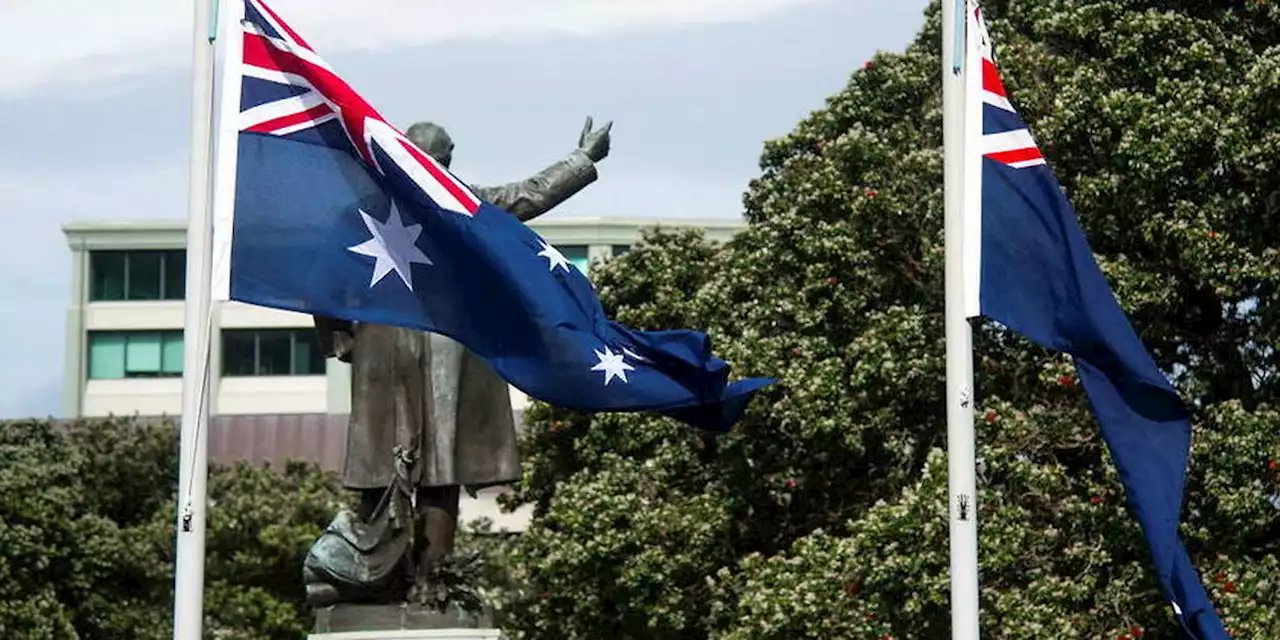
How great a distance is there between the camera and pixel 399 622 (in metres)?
14.0

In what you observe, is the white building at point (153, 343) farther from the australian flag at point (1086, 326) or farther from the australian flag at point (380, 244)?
the australian flag at point (380, 244)

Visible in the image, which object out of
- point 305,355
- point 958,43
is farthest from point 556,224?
point 958,43

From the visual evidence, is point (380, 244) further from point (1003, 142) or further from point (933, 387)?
point (933, 387)

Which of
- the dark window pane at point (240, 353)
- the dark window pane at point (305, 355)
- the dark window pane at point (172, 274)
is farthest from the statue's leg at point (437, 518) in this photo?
the dark window pane at point (172, 274)

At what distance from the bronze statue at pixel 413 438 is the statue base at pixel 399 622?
0.27 ft

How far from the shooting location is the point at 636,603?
27812 millimetres

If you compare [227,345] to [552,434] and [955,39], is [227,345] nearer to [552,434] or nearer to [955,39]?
[552,434]

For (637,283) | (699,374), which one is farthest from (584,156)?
(637,283)

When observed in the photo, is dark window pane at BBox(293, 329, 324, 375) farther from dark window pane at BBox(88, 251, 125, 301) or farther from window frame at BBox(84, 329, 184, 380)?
dark window pane at BBox(88, 251, 125, 301)

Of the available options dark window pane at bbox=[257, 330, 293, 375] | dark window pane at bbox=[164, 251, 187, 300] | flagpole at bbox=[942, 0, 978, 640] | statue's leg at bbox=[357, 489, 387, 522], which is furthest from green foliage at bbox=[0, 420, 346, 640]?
dark window pane at bbox=[164, 251, 187, 300]

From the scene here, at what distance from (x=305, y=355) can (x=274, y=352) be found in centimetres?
87

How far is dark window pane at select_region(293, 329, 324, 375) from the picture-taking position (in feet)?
252

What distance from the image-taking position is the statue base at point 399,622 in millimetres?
13836

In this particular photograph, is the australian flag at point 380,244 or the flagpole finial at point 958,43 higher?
the flagpole finial at point 958,43
